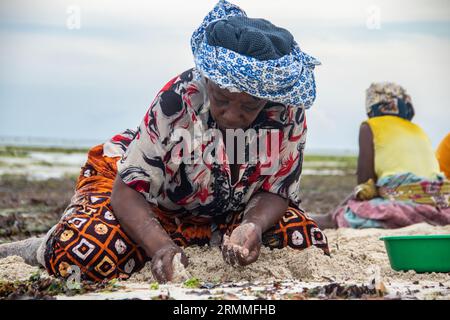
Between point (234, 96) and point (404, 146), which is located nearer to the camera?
point (234, 96)

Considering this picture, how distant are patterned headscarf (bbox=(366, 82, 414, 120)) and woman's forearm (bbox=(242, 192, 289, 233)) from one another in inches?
134

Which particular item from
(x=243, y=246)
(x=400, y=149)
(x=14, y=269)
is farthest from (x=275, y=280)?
(x=400, y=149)

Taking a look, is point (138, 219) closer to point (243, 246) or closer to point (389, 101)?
point (243, 246)

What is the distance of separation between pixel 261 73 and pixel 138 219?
959 mm

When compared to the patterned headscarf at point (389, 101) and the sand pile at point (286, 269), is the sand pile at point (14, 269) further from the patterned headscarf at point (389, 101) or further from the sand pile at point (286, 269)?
the patterned headscarf at point (389, 101)

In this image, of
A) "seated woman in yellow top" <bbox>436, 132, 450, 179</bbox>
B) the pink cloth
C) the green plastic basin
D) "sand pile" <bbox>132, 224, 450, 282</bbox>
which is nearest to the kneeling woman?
"sand pile" <bbox>132, 224, 450, 282</bbox>

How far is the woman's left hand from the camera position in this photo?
3.57 m

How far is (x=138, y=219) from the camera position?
3.78 metres

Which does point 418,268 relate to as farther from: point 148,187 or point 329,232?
point 329,232

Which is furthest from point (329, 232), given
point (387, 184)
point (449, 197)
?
point (449, 197)

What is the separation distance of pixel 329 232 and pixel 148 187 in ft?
10.5

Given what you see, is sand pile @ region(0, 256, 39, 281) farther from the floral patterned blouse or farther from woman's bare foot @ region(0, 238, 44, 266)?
the floral patterned blouse

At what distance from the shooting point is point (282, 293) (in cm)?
314

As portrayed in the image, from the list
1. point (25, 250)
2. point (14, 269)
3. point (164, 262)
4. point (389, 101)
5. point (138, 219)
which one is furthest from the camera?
point (389, 101)
